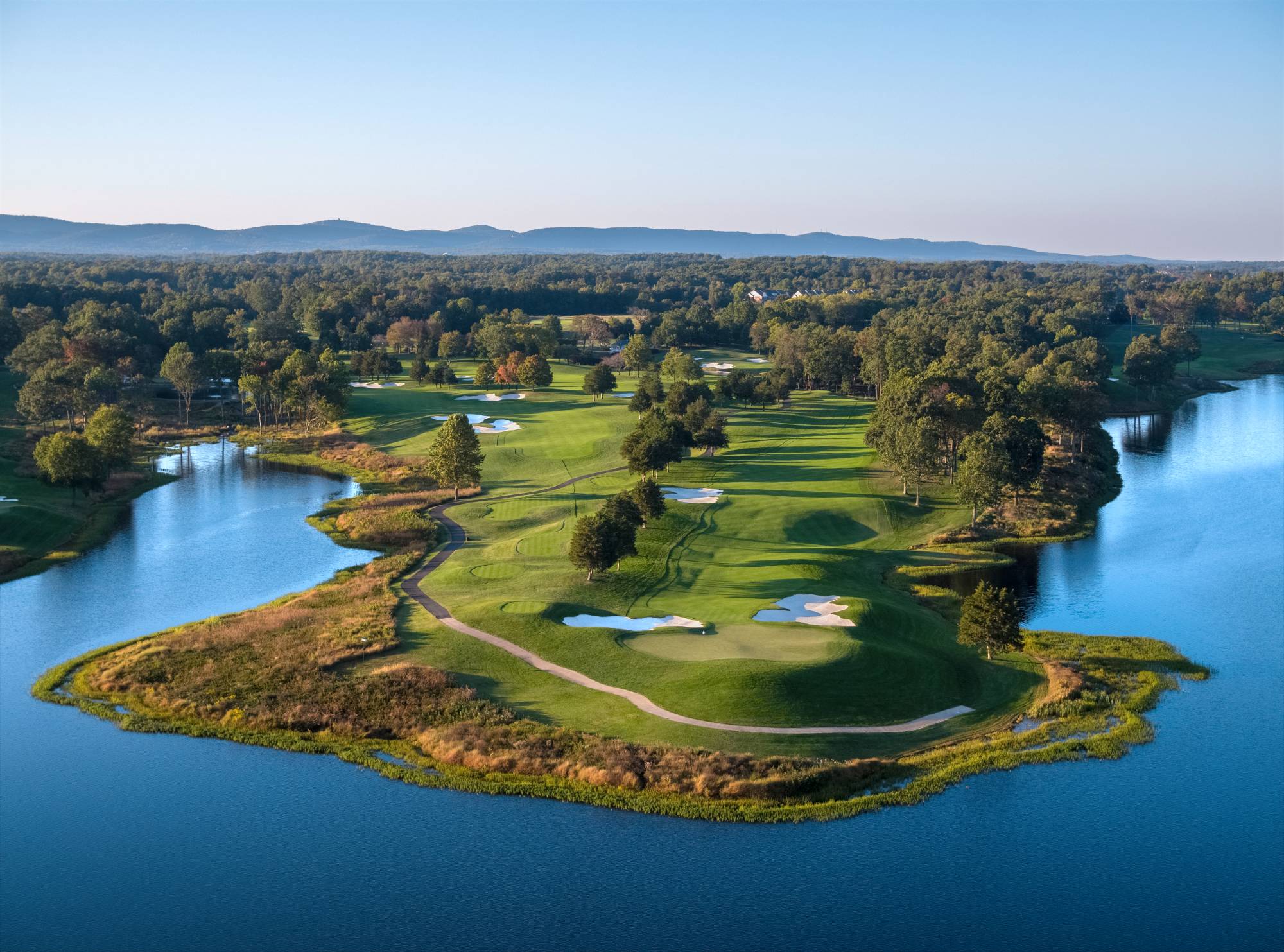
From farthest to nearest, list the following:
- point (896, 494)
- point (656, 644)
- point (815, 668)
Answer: point (896, 494), point (656, 644), point (815, 668)

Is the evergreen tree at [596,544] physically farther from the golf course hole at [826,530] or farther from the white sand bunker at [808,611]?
the golf course hole at [826,530]

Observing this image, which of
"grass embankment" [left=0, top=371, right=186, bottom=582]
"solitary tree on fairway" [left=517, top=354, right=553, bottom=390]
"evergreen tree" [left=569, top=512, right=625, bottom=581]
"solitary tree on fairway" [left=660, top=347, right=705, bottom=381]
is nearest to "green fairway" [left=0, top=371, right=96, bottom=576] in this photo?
"grass embankment" [left=0, top=371, right=186, bottom=582]

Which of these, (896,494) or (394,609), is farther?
(896,494)

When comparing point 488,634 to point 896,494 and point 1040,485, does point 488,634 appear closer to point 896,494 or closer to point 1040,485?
point 896,494

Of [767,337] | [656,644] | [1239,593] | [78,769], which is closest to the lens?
[78,769]

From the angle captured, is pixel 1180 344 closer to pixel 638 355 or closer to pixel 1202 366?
pixel 1202 366

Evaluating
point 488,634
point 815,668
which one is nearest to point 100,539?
point 488,634

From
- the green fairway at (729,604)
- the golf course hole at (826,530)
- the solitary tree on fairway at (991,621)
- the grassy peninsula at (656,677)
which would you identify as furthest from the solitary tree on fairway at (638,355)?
the solitary tree on fairway at (991,621)
